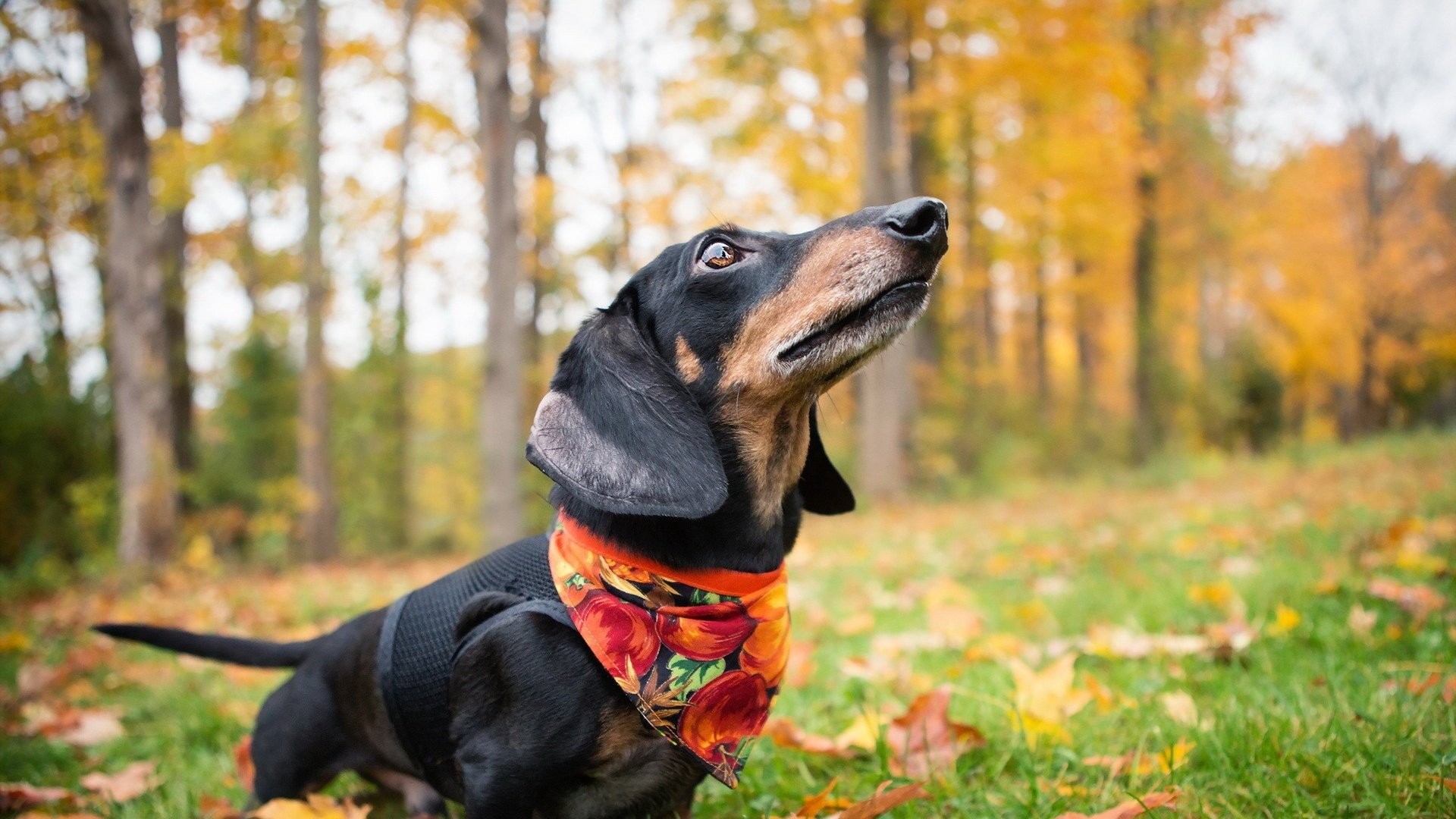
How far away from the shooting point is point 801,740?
8.52 feet

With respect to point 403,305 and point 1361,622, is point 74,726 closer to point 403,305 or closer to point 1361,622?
point 1361,622

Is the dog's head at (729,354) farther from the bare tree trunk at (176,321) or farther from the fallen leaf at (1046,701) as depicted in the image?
the bare tree trunk at (176,321)

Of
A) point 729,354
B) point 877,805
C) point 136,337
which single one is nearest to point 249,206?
point 136,337

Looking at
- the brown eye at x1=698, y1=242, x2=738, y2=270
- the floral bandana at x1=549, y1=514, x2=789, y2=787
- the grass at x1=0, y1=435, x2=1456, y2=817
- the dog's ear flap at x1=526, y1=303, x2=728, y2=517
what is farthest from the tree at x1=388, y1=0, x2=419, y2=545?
the floral bandana at x1=549, y1=514, x2=789, y2=787

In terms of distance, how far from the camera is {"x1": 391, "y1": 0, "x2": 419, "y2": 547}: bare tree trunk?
14805 millimetres

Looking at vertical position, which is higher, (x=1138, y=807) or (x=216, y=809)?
(x=1138, y=807)

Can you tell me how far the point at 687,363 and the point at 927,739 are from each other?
1.31 meters

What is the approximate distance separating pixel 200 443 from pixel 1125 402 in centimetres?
2902

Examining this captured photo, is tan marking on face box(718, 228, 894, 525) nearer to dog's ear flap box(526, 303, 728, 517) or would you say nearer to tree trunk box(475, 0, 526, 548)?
dog's ear flap box(526, 303, 728, 517)

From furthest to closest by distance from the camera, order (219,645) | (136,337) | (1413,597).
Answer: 1. (136,337)
2. (1413,597)
3. (219,645)

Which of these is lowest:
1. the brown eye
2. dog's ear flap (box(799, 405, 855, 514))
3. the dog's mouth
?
dog's ear flap (box(799, 405, 855, 514))

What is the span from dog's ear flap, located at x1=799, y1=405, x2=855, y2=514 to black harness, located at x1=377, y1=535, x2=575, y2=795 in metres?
0.82

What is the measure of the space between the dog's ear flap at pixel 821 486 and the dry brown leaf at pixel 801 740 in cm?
67

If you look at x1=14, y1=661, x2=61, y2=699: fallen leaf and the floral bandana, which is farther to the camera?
x1=14, y1=661, x2=61, y2=699: fallen leaf
